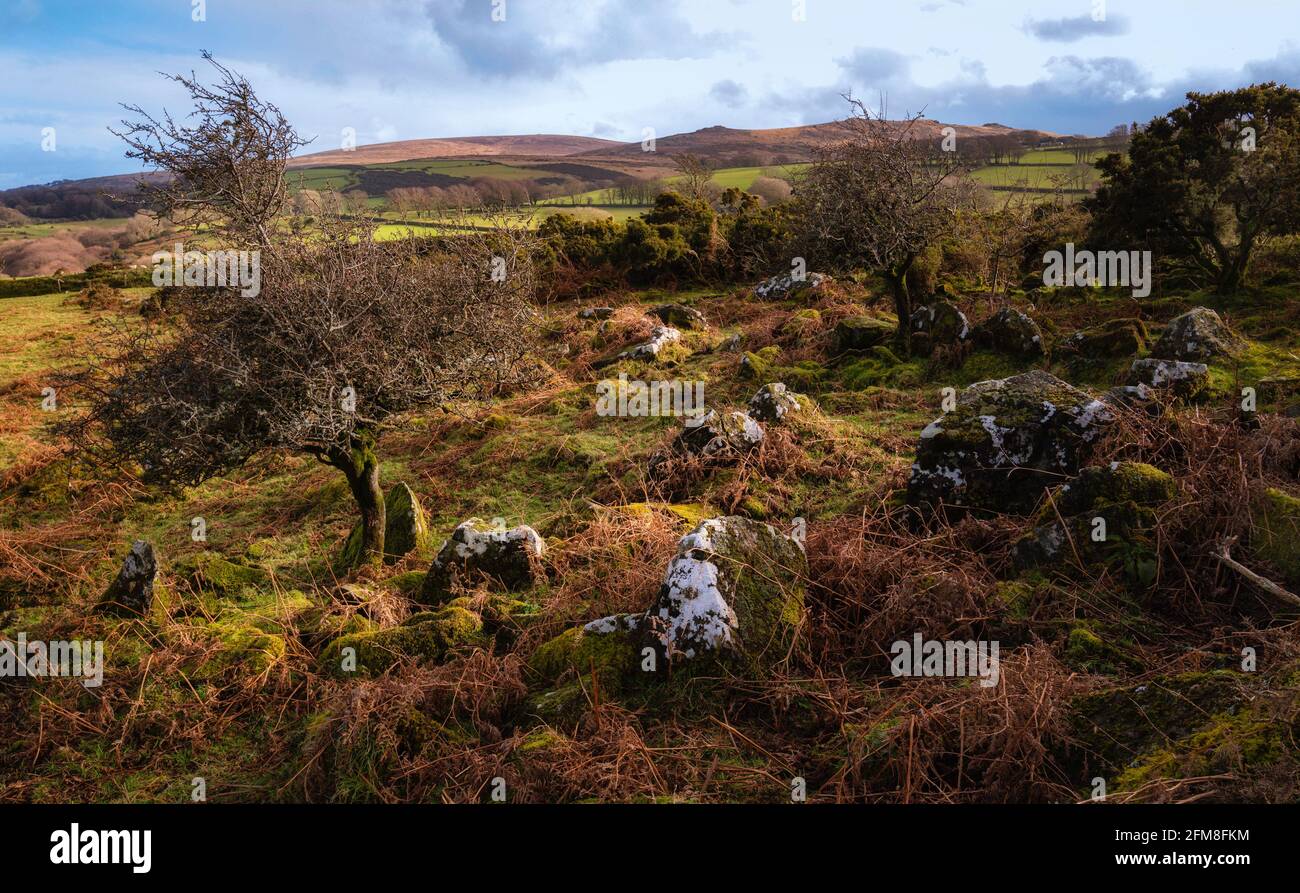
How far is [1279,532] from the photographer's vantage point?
519 cm

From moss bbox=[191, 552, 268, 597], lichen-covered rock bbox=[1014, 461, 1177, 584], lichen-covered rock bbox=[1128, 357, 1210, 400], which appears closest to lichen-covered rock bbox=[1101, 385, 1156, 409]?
lichen-covered rock bbox=[1128, 357, 1210, 400]

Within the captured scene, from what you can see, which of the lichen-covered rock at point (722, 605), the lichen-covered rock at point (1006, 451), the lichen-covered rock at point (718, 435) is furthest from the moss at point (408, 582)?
the lichen-covered rock at point (1006, 451)

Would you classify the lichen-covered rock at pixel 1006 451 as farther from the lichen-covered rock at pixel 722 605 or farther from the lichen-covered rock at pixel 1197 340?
the lichen-covered rock at pixel 1197 340

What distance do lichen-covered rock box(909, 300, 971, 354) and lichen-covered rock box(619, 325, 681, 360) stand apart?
5.62m

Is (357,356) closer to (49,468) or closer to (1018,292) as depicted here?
(49,468)

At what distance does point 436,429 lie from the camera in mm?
13219

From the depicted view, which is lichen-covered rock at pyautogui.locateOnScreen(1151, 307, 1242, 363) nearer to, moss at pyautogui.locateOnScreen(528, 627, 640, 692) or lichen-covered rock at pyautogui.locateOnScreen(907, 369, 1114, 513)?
lichen-covered rock at pyautogui.locateOnScreen(907, 369, 1114, 513)

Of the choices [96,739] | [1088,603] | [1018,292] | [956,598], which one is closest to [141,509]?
[96,739]

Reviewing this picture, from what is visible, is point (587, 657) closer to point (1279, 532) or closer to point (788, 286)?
point (1279, 532)

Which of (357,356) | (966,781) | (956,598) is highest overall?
(357,356)

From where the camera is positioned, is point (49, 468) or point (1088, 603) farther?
point (49, 468)

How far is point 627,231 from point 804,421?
1949 centimetres

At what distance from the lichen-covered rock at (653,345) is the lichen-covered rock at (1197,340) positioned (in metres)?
9.62

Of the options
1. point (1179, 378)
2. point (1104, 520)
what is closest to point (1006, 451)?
point (1104, 520)
